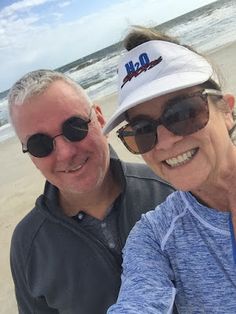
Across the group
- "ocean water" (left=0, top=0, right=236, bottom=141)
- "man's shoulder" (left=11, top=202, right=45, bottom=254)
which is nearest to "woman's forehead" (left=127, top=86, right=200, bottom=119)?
"ocean water" (left=0, top=0, right=236, bottom=141)

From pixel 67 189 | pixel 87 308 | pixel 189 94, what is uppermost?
pixel 189 94

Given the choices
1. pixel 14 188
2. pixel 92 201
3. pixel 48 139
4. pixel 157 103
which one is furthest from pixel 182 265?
pixel 14 188

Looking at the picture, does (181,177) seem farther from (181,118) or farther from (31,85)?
(31,85)

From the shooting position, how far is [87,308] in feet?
7.71

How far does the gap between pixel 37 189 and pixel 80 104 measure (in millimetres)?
6039

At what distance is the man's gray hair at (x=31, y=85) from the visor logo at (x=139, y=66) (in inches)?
36.8

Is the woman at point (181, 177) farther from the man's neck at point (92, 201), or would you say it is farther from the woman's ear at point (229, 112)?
the man's neck at point (92, 201)

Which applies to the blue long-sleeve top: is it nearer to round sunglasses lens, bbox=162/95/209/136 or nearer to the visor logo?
round sunglasses lens, bbox=162/95/209/136

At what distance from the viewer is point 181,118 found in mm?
1537

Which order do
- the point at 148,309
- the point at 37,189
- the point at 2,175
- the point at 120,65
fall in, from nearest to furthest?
the point at 148,309 → the point at 120,65 → the point at 37,189 → the point at 2,175

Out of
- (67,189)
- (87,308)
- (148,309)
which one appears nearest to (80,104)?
(67,189)

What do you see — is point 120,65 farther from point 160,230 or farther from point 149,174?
point 149,174

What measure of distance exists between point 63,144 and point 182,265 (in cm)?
108

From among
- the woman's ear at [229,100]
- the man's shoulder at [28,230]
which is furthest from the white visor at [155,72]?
the man's shoulder at [28,230]
